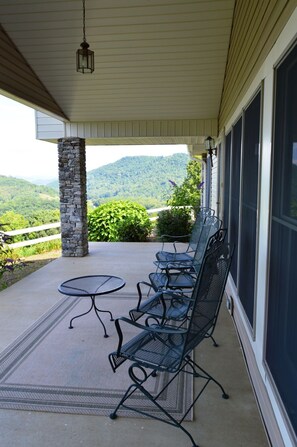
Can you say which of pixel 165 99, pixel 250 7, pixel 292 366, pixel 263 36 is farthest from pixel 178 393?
pixel 165 99

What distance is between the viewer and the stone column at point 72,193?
670cm

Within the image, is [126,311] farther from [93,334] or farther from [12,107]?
[12,107]

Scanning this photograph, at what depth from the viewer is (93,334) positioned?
332 cm

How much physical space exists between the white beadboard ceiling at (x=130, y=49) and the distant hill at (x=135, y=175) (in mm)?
13886

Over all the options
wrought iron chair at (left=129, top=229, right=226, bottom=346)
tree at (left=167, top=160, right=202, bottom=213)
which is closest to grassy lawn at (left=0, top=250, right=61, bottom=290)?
wrought iron chair at (left=129, top=229, right=226, bottom=346)

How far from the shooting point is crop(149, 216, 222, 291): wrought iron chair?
350cm

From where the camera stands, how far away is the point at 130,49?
434cm

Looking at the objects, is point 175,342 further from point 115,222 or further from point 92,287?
point 115,222

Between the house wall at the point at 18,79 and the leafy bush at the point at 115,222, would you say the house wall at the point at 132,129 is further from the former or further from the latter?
the leafy bush at the point at 115,222

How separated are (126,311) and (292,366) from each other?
2.48 metres

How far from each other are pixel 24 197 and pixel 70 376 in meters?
14.8

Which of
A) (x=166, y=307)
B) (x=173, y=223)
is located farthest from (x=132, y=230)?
(x=166, y=307)

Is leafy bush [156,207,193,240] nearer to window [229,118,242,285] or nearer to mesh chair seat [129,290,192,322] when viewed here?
window [229,118,242,285]

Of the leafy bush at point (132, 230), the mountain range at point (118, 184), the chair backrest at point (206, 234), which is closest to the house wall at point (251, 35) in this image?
the chair backrest at point (206, 234)
